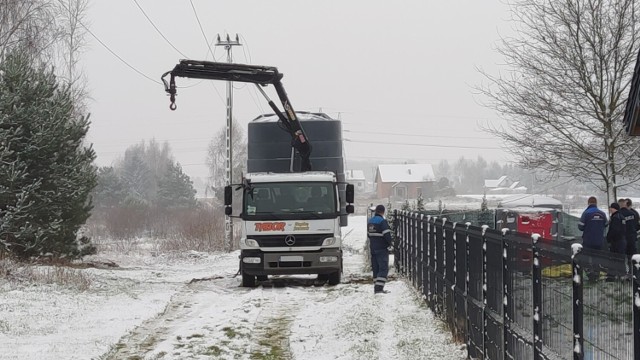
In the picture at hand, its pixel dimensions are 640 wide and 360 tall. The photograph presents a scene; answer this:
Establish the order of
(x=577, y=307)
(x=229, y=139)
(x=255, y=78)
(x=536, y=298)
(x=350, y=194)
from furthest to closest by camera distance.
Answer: (x=229, y=139)
(x=255, y=78)
(x=350, y=194)
(x=536, y=298)
(x=577, y=307)

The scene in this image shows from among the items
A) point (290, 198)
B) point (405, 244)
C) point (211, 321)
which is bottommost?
point (211, 321)

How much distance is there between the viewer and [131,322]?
12328mm

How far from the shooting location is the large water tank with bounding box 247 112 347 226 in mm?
20406

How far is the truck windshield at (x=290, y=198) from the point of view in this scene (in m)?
17.8

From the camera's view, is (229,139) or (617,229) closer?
(617,229)

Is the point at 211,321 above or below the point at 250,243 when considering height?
below

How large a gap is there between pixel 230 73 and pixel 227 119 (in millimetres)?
15865

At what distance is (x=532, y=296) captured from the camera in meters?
6.02

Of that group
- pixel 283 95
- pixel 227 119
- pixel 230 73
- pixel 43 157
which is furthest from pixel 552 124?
pixel 227 119

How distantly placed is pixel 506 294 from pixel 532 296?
930 millimetres

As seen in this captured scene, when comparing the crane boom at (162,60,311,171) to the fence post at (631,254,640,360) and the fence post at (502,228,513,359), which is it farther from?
the fence post at (631,254,640,360)

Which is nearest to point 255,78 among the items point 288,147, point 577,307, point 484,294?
point 288,147

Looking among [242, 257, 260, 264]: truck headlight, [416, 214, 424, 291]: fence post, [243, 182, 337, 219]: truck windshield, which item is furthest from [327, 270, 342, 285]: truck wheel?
[416, 214, 424, 291]: fence post

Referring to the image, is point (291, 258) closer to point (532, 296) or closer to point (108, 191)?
point (532, 296)
